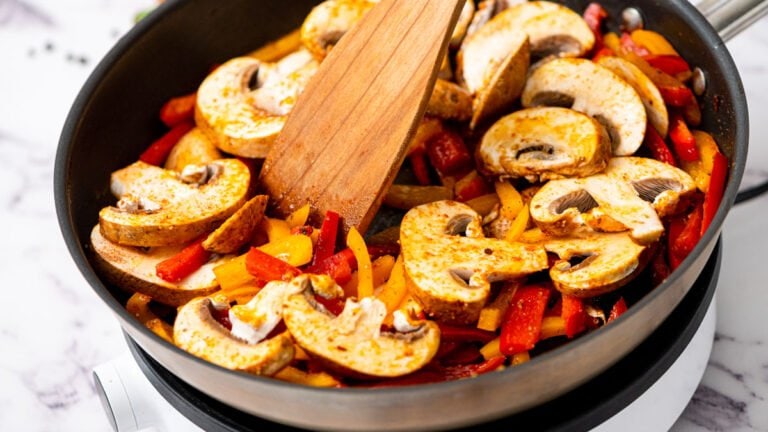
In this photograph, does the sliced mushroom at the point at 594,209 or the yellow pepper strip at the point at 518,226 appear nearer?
the sliced mushroom at the point at 594,209

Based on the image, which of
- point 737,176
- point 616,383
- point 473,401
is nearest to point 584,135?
point 737,176

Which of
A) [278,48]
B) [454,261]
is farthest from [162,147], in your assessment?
[454,261]

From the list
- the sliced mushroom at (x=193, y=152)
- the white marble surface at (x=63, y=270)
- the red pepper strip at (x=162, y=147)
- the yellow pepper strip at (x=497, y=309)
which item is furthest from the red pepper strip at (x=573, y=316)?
the red pepper strip at (x=162, y=147)

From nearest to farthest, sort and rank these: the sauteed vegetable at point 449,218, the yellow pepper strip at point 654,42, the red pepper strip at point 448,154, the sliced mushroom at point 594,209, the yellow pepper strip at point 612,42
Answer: the sauteed vegetable at point 449,218 → the sliced mushroom at point 594,209 → the red pepper strip at point 448,154 → the yellow pepper strip at point 654,42 → the yellow pepper strip at point 612,42

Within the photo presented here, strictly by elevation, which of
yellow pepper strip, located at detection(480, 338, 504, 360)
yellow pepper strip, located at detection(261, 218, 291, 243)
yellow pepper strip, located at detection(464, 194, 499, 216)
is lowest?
yellow pepper strip, located at detection(480, 338, 504, 360)

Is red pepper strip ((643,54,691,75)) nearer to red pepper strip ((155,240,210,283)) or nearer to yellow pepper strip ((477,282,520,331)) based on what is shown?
yellow pepper strip ((477,282,520,331))

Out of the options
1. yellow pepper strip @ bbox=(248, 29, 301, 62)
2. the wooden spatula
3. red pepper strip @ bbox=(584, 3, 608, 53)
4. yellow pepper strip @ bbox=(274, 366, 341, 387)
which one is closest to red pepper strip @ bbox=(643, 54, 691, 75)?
red pepper strip @ bbox=(584, 3, 608, 53)

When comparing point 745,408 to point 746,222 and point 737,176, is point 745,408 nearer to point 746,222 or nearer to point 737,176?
point 746,222

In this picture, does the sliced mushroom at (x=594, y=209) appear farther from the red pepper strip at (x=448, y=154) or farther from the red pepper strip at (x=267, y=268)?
the red pepper strip at (x=267, y=268)
